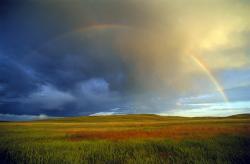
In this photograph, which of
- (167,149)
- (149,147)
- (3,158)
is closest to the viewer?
(3,158)

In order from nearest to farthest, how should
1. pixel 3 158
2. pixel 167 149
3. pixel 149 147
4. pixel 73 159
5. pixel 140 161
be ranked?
pixel 140 161 < pixel 73 159 < pixel 3 158 < pixel 167 149 < pixel 149 147

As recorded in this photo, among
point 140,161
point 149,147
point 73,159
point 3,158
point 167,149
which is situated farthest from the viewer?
point 149,147

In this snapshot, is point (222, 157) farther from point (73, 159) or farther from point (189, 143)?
point (73, 159)

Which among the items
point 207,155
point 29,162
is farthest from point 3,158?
point 207,155

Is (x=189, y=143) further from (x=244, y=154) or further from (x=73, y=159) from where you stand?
(x=73, y=159)

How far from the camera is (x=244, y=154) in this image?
9844 millimetres

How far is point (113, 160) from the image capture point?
966cm

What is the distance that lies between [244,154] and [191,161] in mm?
3123

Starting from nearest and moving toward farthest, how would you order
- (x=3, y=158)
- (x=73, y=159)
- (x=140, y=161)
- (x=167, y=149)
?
(x=140, y=161), (x=73, y=159), (x=3, y=158), (x=167, y=149)

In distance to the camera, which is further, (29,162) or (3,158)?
(3,158)

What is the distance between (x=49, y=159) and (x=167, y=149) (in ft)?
23.1

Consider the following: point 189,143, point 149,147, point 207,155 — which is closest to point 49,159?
point 149,147

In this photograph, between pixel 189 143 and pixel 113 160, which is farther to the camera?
pixel 189 143

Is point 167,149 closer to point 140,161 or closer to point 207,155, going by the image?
point 207,155
